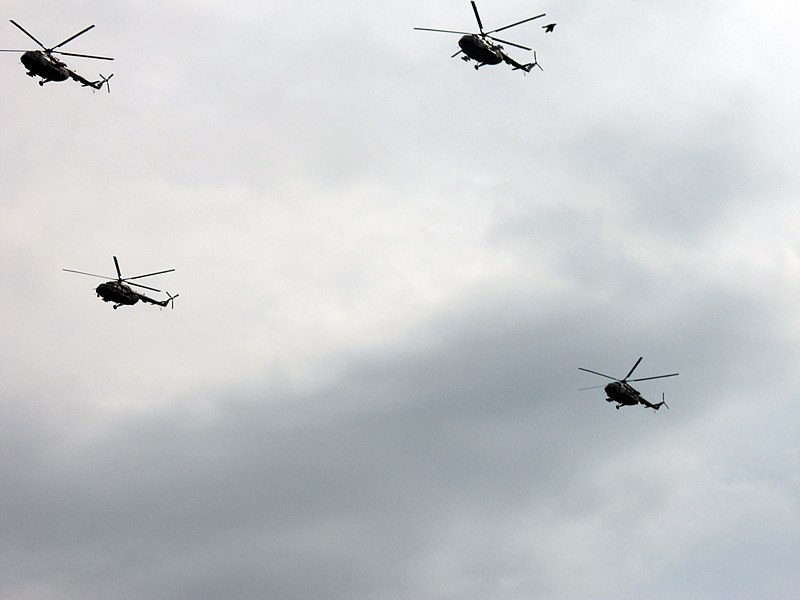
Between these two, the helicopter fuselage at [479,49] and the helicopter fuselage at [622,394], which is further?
the helicopter fuselage at [622,394]

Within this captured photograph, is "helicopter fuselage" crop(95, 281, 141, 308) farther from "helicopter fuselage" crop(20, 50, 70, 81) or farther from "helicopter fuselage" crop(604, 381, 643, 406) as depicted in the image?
"helicopter fuselage" crop(604, 381, 643, 406)

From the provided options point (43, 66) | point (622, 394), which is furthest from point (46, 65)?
point (622, 394)

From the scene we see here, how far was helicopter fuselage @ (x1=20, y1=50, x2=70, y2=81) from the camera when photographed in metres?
132

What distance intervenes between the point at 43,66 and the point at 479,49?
5224cm

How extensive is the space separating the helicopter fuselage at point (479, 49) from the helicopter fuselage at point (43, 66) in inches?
1907

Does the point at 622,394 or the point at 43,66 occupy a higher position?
the point at 43,66

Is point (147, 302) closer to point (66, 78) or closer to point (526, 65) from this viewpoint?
point (66, 78)

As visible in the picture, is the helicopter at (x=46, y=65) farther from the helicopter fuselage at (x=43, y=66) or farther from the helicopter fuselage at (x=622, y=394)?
the helicopter fuselage at (x=622, y=394)

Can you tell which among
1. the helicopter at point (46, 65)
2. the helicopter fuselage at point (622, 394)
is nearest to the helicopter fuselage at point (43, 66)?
the helicopter at point (46, 65)

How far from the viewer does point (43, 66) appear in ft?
439

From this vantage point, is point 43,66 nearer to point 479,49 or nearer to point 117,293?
point 117,293

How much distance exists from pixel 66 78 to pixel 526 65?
187 ft

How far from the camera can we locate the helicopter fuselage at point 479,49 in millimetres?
133625

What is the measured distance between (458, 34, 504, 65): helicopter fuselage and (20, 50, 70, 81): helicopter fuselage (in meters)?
48.4
